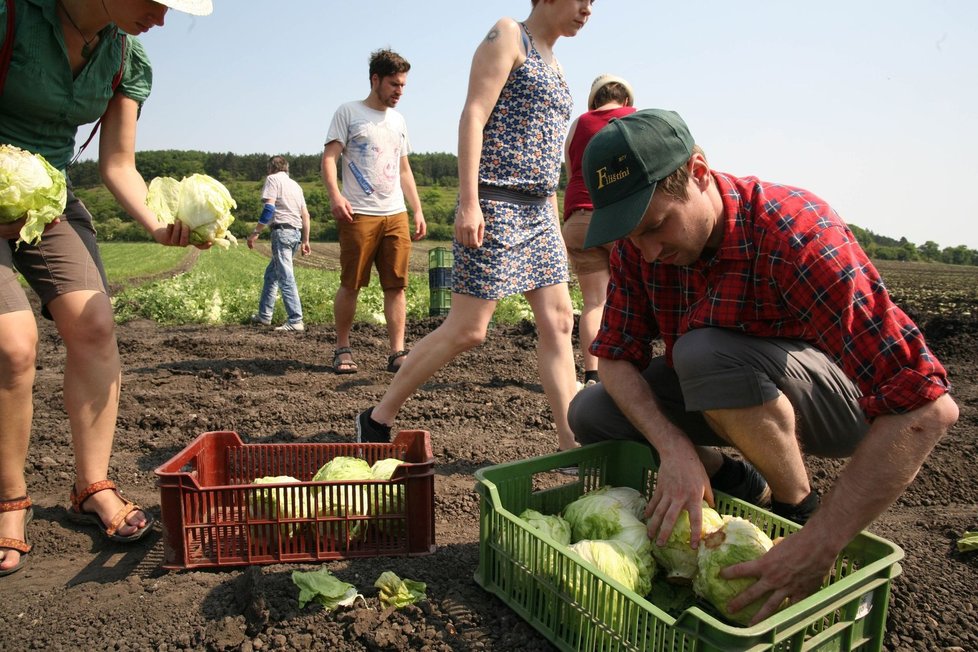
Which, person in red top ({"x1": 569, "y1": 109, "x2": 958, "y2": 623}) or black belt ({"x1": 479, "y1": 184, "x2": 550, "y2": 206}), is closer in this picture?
person in red top ({"x1": 569, "y1": 109, "x2": 958, "y2": 623})

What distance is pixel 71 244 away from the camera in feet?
9.01

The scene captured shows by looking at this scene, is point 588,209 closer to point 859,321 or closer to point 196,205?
point 196,205

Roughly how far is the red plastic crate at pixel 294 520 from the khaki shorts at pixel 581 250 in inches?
97.9

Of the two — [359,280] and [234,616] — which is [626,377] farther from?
[359,280]

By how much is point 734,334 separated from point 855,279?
0.49m

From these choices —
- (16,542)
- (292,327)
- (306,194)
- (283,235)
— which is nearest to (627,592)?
(16,542)

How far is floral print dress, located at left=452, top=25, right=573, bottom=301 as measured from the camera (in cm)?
339

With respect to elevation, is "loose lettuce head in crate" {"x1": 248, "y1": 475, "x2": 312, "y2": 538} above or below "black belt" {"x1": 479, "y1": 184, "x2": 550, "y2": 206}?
below

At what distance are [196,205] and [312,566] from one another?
1.59 metres

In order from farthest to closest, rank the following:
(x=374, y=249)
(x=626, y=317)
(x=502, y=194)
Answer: (x=374, y=249), (x=502, y=194), (x=626, y=317)

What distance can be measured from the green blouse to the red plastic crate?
1362 mm

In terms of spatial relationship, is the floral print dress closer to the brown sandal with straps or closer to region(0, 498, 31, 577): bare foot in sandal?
the brown sandal with straps

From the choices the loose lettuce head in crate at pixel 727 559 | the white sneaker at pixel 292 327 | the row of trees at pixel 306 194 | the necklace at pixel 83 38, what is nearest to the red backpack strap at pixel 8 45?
the necklace at pixel 83 38

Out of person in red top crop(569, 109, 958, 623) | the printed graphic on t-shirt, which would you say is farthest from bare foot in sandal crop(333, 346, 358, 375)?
person in red top crop(569, 109, 958, 623)
